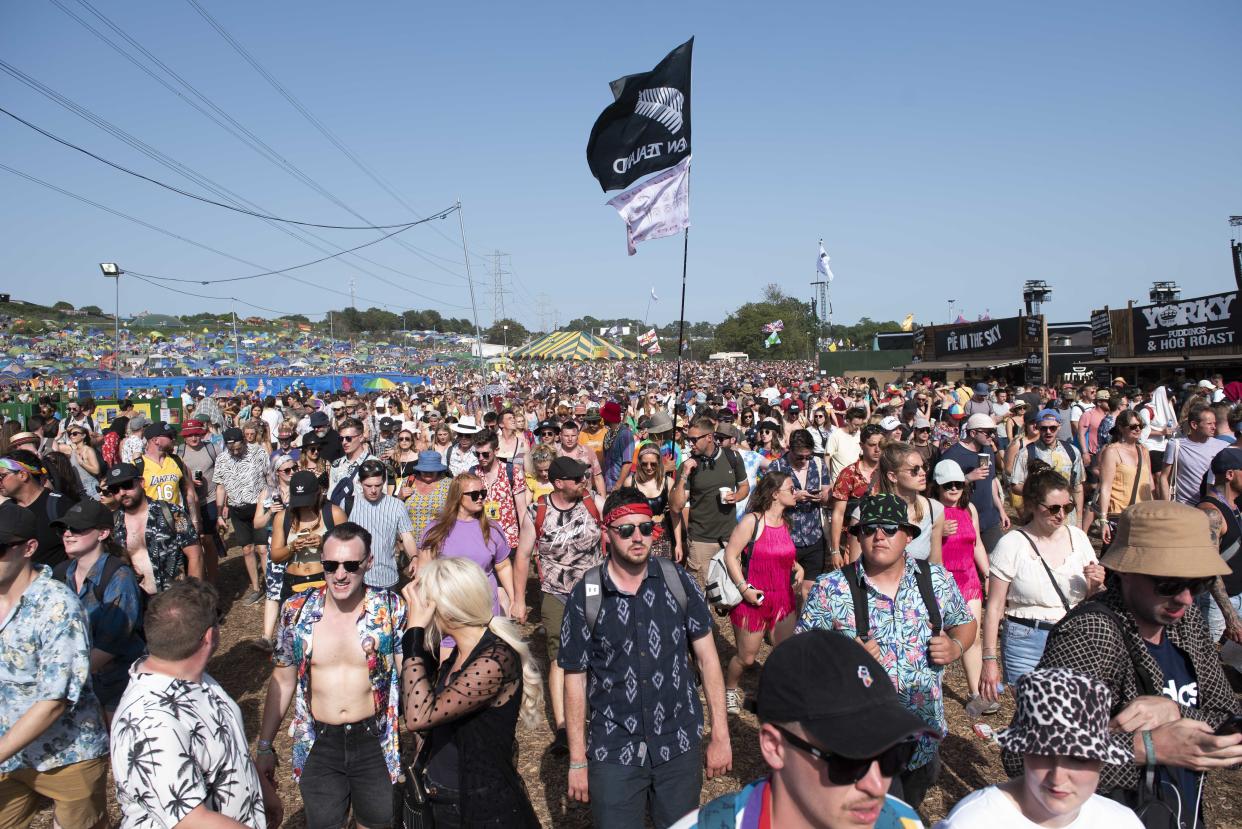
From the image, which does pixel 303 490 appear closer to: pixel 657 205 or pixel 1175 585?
pixel 657 205

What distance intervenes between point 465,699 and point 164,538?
162 inches

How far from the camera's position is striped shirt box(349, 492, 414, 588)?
18.9 ft

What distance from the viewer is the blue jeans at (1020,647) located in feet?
13.6

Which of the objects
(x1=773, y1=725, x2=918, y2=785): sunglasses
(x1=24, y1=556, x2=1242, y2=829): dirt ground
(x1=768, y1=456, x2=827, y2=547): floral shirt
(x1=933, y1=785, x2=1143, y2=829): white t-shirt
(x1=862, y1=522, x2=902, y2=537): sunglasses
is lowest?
(x1=24, y1=556, x2=1242, y2=829): dirt ground

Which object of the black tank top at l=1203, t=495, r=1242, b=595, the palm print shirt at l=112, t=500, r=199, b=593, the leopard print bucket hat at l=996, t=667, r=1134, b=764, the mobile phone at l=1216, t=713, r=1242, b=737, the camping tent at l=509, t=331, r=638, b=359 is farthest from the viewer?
the camping tent at l=509, t=331, r=638, b=359

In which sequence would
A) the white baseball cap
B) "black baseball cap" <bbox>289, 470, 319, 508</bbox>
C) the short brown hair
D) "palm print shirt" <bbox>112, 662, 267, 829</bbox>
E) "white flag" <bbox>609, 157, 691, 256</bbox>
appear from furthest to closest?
"white flag" <bbox>609, 157, 691, 256</bbox> < "black baseball cap" <bbox>289, 470, 319, 508</bbox> < the white baseball cap < the short brown hair < "palm print shirt" <bbox>112, 662, 267, 829</bbox>

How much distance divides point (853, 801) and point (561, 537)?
3930 mm

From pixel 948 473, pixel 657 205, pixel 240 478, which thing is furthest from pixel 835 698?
pixel 240 478

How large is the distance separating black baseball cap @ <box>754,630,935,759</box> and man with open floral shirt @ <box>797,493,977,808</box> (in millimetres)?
1700

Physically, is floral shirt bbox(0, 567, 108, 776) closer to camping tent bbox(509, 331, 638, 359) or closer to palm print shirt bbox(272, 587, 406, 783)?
palm print shirt bbox(272, 587, 406, 783)

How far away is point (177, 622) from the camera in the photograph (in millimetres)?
2598

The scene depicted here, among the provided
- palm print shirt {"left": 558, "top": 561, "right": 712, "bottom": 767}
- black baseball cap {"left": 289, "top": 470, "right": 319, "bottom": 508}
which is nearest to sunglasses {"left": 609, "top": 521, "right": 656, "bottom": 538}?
palm print shirt {"left": 558, "top": 561, "right": 712, "bottom": 767}

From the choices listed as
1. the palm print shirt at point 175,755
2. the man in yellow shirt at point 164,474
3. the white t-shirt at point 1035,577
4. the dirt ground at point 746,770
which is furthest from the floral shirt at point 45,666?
the white t-shirt at point 1035,577

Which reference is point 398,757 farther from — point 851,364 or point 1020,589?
point 851,364
